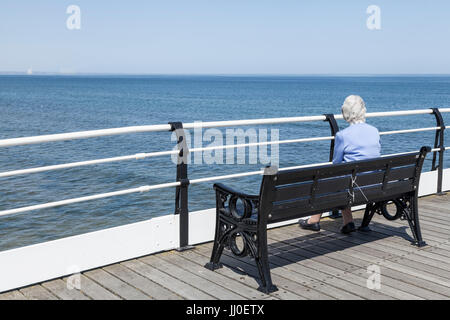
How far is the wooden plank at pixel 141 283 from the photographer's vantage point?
3.46 meters

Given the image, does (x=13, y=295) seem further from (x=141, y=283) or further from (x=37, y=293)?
(x=141, y=283)

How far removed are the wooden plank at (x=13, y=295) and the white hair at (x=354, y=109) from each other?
2.80 metres

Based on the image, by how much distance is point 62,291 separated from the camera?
353 centimetres

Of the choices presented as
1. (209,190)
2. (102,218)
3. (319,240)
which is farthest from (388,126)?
(319,240)

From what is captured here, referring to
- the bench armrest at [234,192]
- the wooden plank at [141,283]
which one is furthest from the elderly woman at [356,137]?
the wooden plank at [141,283]

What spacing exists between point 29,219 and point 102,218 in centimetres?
200

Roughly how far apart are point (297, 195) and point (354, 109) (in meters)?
1.11

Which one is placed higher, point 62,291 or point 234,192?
point 234,192

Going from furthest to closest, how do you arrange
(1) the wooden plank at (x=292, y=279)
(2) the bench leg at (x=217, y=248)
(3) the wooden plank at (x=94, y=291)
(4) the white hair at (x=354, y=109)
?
(4) the white hair at (x=354, y=109) → (2) the bench leg at (x=217, y=248) → (1) the wooden plank at (x=292, y=279) → (3) the wooden plank at (x=94, y=291)

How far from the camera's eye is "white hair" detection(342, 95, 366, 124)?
4.32m

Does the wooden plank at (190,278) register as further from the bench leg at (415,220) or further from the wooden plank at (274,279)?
the bench leg at (415,220)

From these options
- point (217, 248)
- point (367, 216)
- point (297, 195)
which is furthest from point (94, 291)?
point (367, 216)

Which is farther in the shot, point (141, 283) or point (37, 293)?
point (141, 283)
